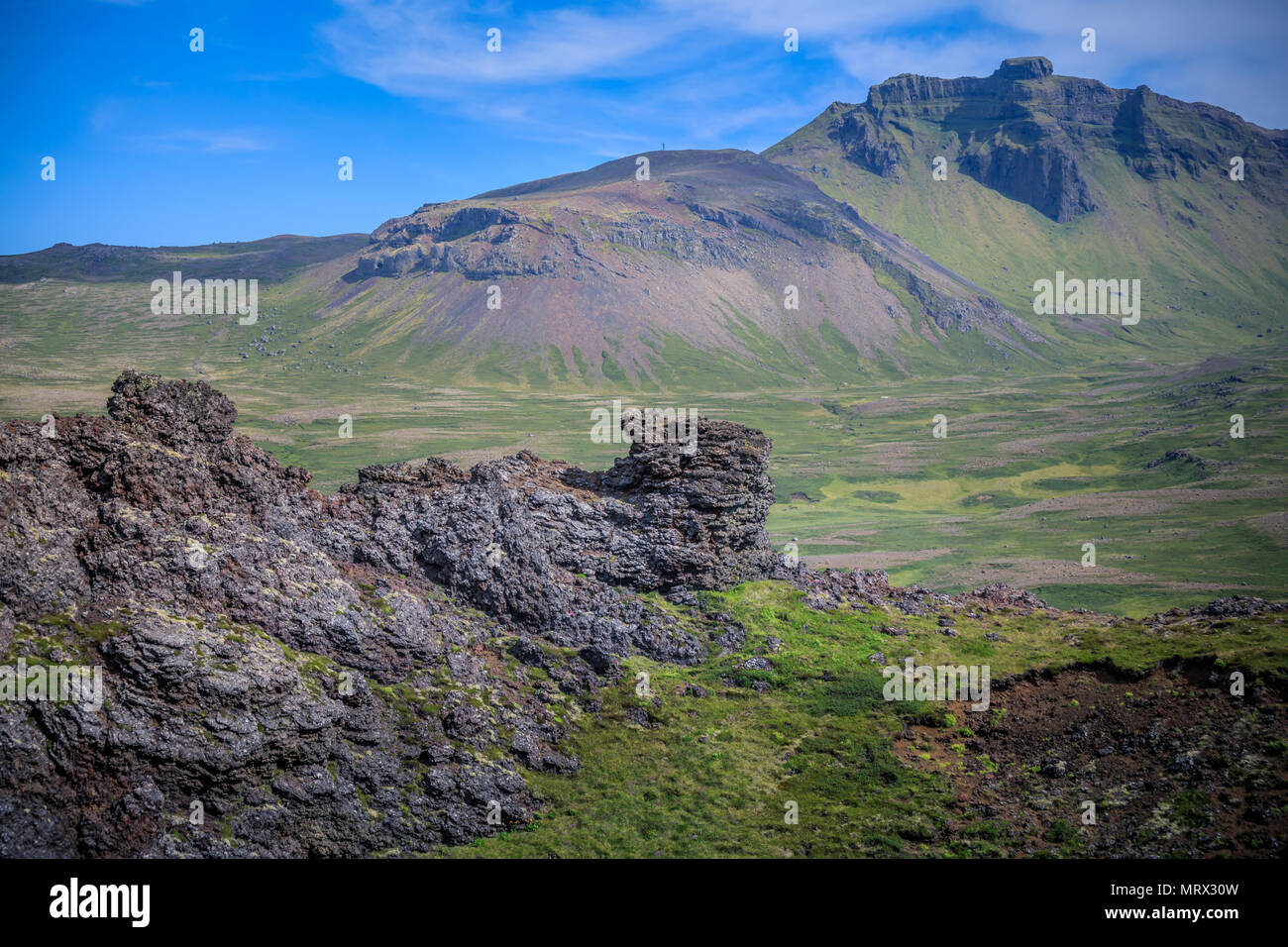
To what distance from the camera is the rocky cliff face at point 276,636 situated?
33469 mm

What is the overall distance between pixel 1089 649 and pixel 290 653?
48200mm

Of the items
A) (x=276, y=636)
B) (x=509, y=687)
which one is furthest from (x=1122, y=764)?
(x=276, y=636)

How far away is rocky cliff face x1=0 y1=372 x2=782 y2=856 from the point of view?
33.5 metres

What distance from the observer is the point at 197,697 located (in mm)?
35500

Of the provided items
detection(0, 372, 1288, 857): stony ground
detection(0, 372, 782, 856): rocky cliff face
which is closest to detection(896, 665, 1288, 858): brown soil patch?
detection(0, 372, 1288, 857): stony ground

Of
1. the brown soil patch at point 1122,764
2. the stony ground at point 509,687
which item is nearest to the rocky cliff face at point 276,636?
the stony ground at point 509,687

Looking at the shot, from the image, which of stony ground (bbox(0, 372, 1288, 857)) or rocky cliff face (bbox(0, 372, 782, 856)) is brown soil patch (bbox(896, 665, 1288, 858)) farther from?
rocky cliff face (bbox(0, 372, 782, 856))

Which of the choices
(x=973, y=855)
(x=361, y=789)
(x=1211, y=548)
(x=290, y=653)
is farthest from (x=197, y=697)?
(x=1211, y=548)

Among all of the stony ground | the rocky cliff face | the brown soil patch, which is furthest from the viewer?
the brown soil patch

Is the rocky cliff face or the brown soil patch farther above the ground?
the rocky cliff face

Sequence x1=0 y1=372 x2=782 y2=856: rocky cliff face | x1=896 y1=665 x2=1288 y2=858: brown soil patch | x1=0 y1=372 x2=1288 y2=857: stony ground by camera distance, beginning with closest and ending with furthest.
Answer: x1=0 y1=372 x2=782 y2=856: rocky cliff face, x1=0 y1=372 x2=1288 y2=857: stony ground, x1=896 y1=665 x2=1288 y2=858: brown soil patch

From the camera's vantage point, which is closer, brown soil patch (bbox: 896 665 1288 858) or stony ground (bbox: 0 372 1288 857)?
stony ground (bbox: 0 372 1288 857)

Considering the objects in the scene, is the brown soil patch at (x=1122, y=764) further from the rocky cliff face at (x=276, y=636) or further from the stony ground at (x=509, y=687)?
the rocky cliff face at (x=276, y=636)
